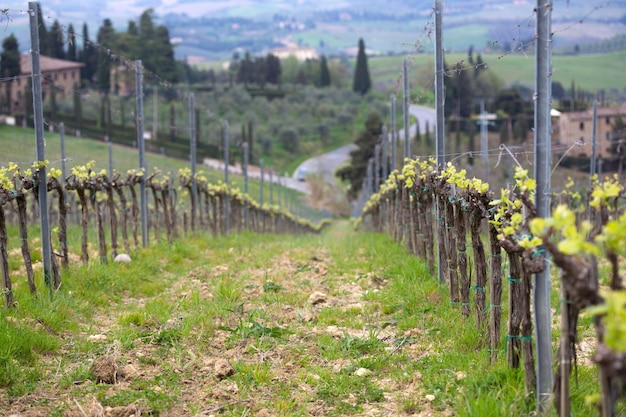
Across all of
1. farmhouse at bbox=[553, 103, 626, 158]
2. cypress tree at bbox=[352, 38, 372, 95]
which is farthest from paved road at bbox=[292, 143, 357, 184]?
farmhouse at bbox=[553, 103, 626, 158]

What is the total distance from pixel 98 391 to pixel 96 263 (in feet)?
18.2

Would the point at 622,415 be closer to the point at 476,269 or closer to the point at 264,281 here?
the point at 476,269

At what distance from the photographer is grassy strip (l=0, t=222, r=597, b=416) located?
6477 millimetres

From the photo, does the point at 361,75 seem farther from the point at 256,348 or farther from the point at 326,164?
the point at 256,348

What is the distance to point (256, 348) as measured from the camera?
8.02m

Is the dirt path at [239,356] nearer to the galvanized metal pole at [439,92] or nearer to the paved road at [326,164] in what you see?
the galvanized metal pole at [439,92]

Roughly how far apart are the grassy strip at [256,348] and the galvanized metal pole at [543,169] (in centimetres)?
40

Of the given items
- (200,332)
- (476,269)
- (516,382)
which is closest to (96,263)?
(200,332)

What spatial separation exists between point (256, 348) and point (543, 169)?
369 cm

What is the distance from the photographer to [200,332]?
28.1 feet

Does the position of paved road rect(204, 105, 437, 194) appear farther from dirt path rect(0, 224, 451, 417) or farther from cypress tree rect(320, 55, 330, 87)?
dirt path rect(0, 224, 451, 417)

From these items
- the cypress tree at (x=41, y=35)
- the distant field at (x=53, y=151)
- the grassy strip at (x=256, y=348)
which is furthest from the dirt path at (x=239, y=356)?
the cypress tree at (x=41, y=35)

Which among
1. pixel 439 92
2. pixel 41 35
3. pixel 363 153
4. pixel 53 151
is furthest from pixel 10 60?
pixel 363 153

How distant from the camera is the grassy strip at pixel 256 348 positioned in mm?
6477
